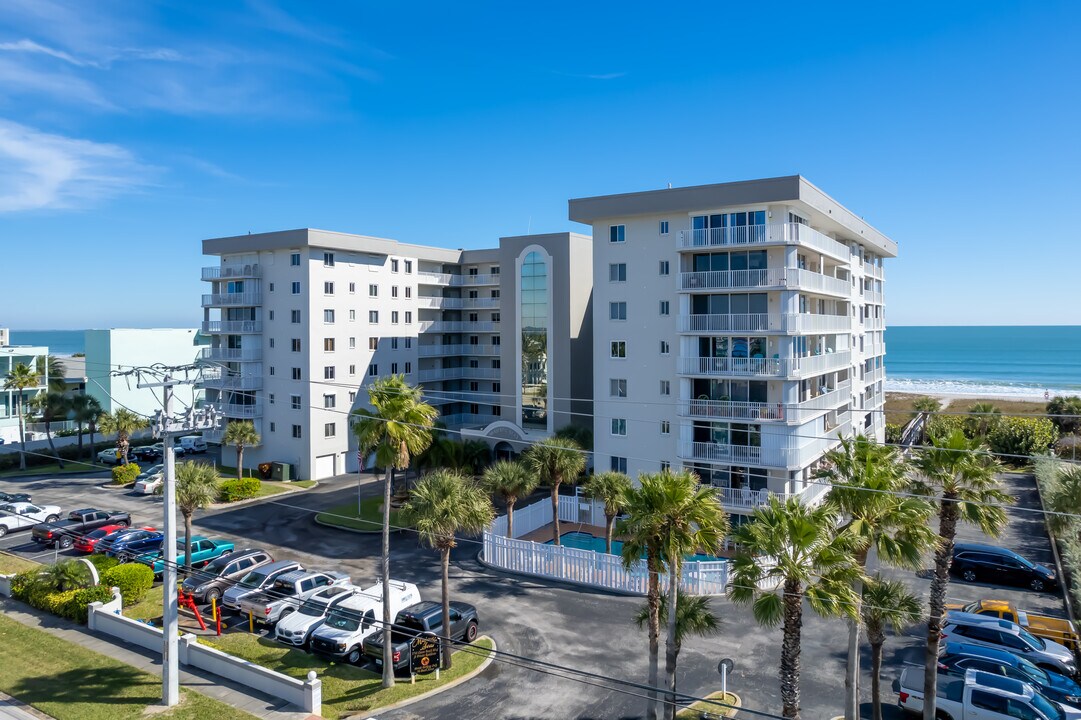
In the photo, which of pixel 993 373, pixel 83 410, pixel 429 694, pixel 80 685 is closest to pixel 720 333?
pixel 429 694

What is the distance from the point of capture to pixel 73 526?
35.4m

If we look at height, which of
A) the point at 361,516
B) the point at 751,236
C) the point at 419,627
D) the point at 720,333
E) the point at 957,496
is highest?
the point at 751,236

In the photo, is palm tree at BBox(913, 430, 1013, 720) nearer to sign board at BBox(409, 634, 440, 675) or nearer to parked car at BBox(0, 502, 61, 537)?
sign board at BBox(409, 634, 440, 675)

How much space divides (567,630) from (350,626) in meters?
7.32

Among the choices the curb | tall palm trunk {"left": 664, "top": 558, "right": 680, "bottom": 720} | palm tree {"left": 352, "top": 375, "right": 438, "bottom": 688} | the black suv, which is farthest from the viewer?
the black suv

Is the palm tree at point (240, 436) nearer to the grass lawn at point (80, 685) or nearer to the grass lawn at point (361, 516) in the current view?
the grass lawn at point (361, 516)

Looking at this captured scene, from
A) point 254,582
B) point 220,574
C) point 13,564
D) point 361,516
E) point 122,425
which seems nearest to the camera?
point 254,582

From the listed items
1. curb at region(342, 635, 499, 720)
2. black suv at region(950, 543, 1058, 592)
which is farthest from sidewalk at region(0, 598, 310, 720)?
black suv at region(950, 543, 1058, 592)

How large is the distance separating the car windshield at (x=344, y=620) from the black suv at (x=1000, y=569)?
80.5 ft

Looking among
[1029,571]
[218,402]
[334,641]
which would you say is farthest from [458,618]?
[218,402]

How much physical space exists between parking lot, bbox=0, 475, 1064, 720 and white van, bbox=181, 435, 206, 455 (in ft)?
59.6

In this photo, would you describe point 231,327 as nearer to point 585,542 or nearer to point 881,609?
point 585,542

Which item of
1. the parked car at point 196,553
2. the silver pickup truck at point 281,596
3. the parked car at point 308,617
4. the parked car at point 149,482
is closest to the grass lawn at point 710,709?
the parked car at point 308,617

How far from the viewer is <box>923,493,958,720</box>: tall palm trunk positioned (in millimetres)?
17703
